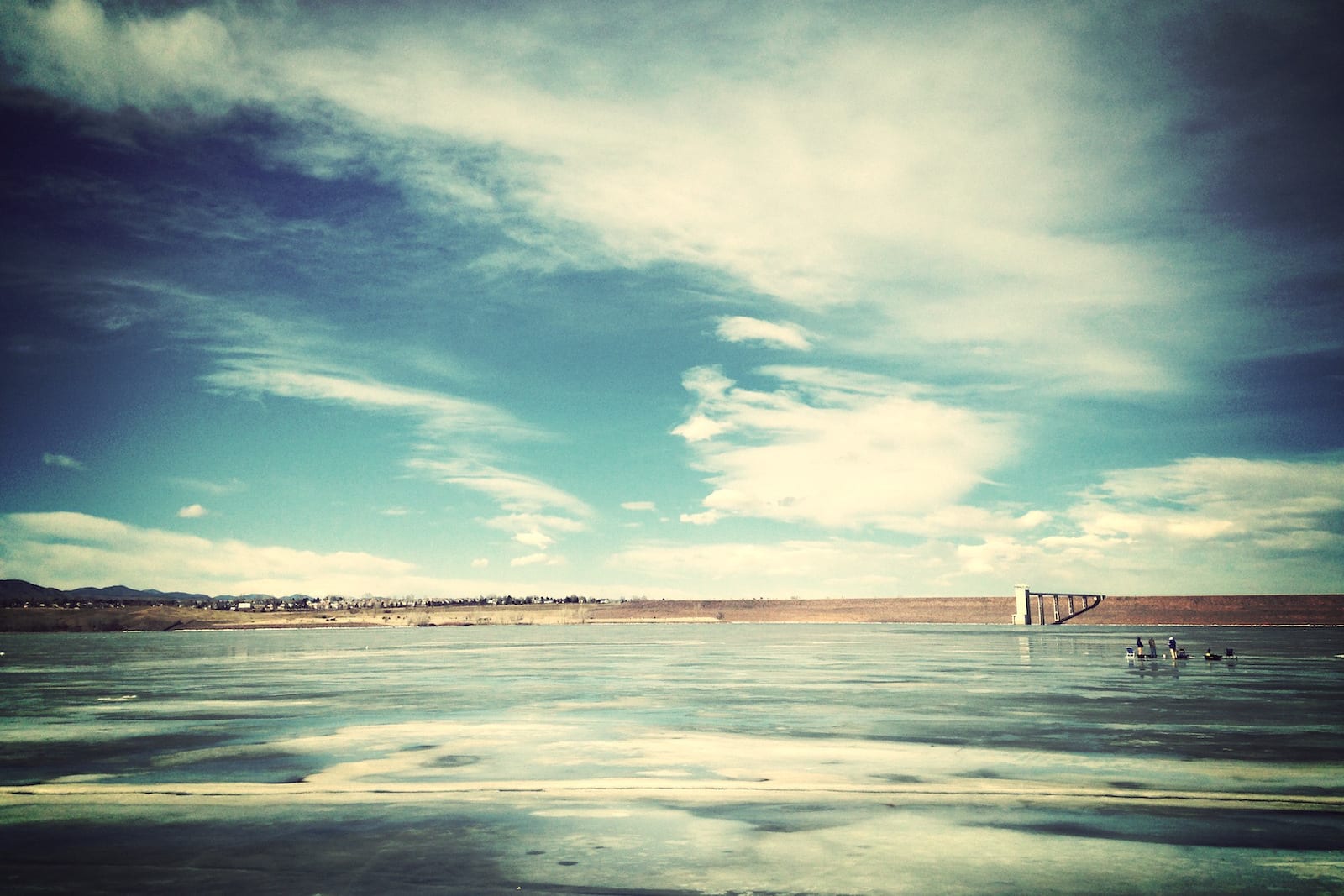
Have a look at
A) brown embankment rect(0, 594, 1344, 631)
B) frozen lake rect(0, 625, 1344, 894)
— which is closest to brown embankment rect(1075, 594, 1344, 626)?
brown embankment rect(0, 594, 1344, 631)

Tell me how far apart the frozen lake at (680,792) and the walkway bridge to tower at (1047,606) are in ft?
456

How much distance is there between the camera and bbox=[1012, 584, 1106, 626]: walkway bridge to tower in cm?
15875

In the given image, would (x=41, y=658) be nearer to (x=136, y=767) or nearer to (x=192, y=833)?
(x=136, y=767)

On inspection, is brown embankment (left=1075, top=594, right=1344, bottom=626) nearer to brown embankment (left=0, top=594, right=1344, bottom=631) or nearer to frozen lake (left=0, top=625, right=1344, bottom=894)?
brown embankment (left=0, top=594, right=1344, bottom=631)

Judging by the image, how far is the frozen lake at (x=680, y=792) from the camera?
8953mm

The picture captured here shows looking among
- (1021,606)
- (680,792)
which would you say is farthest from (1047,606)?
(680,792)

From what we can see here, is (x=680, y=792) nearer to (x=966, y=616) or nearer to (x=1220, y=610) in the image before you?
(x=1220, y=610)

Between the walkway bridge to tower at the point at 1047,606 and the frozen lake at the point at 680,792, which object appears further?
the walkway bridge to tower at the point at 1047,606

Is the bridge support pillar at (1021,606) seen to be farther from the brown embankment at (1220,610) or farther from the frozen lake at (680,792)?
the frozen lake at (680,792)

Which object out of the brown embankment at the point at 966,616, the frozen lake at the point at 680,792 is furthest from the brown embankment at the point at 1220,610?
the frozen lake at the point at 680,792

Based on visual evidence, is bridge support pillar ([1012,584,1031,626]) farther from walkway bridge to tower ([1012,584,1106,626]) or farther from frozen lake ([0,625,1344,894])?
frozen lake ([0,625,1344,894])

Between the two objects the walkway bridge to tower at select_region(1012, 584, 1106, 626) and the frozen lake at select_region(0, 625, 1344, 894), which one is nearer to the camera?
the frozen lake at select_region(0, 625, 1344, 894)

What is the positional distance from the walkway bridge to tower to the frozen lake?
139 meters

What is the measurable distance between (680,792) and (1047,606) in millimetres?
173694
